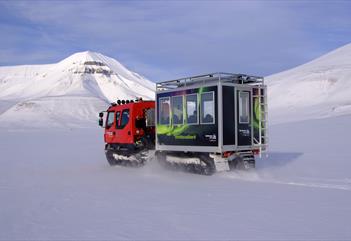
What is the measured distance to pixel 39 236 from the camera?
7.01 m

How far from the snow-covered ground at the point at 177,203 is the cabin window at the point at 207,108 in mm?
1834

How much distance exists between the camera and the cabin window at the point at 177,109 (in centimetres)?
1430

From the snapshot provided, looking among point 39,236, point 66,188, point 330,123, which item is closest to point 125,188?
point 66,188

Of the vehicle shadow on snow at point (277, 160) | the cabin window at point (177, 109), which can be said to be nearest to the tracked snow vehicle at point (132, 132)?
the cabin window at point (177, 109)

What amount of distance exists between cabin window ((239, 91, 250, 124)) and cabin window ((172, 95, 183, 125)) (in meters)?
1.96

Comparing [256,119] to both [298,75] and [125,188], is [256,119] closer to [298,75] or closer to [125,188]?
[125,188]

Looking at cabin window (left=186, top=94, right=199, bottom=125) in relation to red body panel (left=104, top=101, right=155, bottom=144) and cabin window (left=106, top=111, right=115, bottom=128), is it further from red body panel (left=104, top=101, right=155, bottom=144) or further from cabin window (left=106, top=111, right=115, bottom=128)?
cabin window (left=106, top=111, right=115, bottom=128)

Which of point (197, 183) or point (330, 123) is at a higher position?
point (330, 123)

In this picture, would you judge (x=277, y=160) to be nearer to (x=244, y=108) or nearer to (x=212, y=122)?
(x=244, y=108)

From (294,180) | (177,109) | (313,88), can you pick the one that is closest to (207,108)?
(177,109)

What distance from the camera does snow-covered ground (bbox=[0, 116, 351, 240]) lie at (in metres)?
7.17

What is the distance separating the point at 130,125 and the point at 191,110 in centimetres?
331

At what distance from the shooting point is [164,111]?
1504 centimetres

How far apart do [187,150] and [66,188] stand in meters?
4.15
